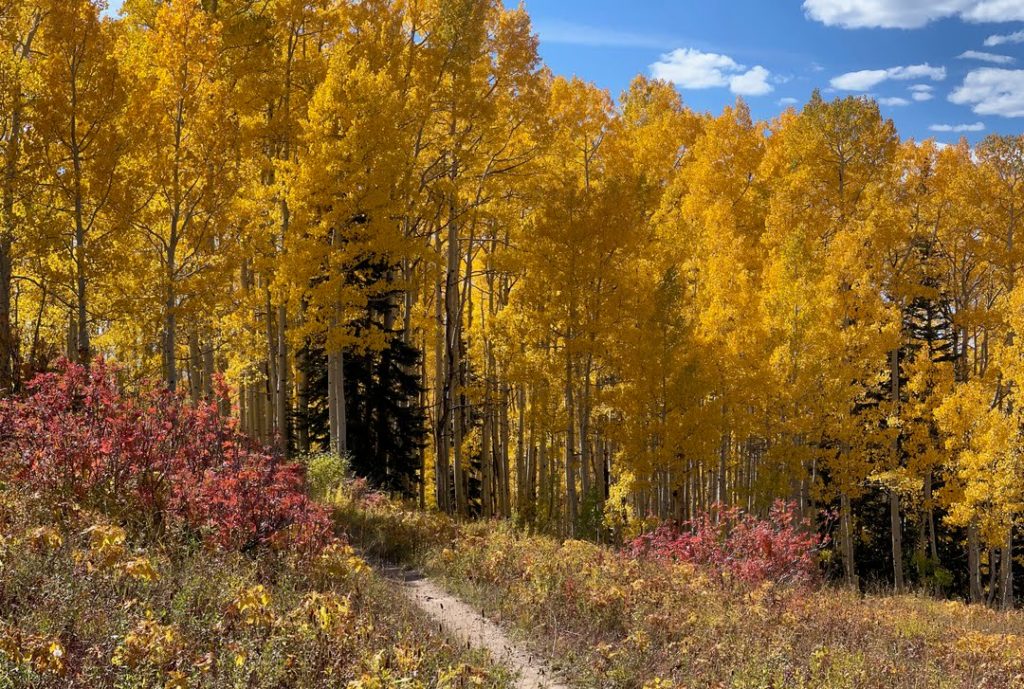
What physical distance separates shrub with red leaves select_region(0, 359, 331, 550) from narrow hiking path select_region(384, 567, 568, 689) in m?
1.37

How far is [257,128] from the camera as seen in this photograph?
15.5 metres

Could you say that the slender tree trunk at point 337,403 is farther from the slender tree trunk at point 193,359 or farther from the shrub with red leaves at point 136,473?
the shrub with red leaves at point 136,473

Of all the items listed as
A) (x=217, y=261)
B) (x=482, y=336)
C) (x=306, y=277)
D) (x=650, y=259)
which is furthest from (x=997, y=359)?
(x=217, y=261)

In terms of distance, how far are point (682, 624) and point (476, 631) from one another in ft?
6.64

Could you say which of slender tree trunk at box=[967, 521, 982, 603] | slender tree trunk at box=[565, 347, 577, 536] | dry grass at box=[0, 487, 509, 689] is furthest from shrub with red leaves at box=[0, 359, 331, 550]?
slender tree trunk at box=[967, 521, 982, 603]

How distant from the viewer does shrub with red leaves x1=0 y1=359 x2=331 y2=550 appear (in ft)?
21.2

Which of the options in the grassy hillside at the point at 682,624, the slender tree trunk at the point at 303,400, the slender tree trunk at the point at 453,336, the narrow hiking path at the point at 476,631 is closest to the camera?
the narrow hiking path at the point at 476,631

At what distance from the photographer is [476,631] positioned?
672 centimetres

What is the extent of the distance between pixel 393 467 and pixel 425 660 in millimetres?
13308

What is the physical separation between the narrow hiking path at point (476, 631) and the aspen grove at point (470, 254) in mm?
3036

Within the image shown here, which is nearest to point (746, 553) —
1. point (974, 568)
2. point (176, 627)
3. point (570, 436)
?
point (570, 436)

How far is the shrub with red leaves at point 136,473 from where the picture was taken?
6.46 m

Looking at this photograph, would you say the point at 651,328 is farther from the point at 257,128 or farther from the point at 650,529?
the point at 257,128

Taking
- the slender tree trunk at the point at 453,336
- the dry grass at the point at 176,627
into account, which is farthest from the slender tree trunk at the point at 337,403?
the dry grass at the point at 176,627
